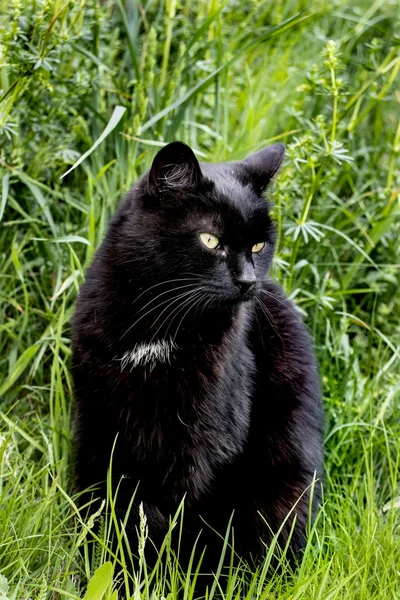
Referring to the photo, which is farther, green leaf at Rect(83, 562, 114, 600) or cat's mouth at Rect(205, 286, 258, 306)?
cat's mouth at Rect(205, 286, 258, 306)

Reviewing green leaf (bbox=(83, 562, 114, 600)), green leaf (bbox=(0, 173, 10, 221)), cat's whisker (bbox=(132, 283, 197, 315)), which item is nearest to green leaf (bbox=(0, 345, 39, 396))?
green leaf (bbox=(0, 173, 10, 221))

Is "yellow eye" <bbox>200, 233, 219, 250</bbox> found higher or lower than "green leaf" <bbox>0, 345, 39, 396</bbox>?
higher

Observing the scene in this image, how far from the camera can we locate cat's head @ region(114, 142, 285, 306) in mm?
2178

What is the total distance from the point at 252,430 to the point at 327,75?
148cm

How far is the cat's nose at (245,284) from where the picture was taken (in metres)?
2.16

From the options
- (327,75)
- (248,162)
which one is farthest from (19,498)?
(327,75)

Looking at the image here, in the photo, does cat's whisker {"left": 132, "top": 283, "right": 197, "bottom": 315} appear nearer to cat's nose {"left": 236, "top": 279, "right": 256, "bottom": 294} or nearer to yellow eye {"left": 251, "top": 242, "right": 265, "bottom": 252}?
cat's nose {"left": 236, "top": 279, "right": 256, "bottom": 294}

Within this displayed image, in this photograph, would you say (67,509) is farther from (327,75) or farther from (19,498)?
(327,75)

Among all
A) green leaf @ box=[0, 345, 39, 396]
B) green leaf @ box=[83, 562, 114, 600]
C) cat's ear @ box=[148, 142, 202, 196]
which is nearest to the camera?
green leaf @ box=[83, 562, 114, 600]

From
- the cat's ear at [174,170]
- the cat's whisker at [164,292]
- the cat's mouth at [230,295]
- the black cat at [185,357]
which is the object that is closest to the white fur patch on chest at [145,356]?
the black cat at [185,357]

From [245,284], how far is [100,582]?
2.80 ft

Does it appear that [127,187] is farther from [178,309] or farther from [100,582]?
[100,582]

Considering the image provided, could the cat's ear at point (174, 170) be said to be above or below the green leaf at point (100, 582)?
above

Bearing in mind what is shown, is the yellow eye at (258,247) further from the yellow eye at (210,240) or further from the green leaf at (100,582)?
the green leaf at (100,582)
